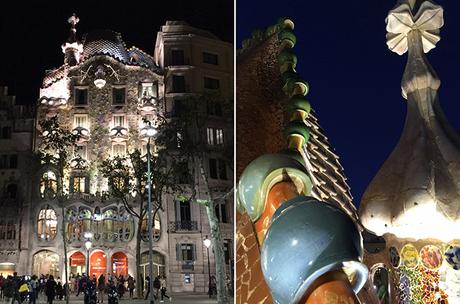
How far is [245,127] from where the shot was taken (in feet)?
5.77

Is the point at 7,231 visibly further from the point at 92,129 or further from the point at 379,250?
the point at 379,250

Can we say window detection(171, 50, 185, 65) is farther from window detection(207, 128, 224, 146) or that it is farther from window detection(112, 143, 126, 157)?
window detection(112, 143, 126, 157)

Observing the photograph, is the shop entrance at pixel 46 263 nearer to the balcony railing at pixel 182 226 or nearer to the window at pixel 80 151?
the window at pixel 80 151

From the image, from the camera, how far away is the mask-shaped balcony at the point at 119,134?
71.6ft

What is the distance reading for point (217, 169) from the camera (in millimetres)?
19484

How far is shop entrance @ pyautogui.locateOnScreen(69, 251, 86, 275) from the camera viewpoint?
21094mm

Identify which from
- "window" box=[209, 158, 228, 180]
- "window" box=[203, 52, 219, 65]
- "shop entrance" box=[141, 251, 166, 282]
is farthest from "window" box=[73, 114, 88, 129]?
"window" box=[209, 158, 228, 180]

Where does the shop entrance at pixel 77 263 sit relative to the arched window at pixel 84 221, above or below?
below

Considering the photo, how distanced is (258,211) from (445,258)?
2.29 m

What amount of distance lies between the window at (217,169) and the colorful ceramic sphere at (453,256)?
1617 centimetres

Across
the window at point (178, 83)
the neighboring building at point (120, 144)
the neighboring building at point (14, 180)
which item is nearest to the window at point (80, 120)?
the neighboring building at point (120, 144)

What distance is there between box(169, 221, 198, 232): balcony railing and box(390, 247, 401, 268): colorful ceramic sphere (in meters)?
17.2

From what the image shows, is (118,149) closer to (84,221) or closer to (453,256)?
(84,221)

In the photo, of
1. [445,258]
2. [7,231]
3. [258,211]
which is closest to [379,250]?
[445,258]
